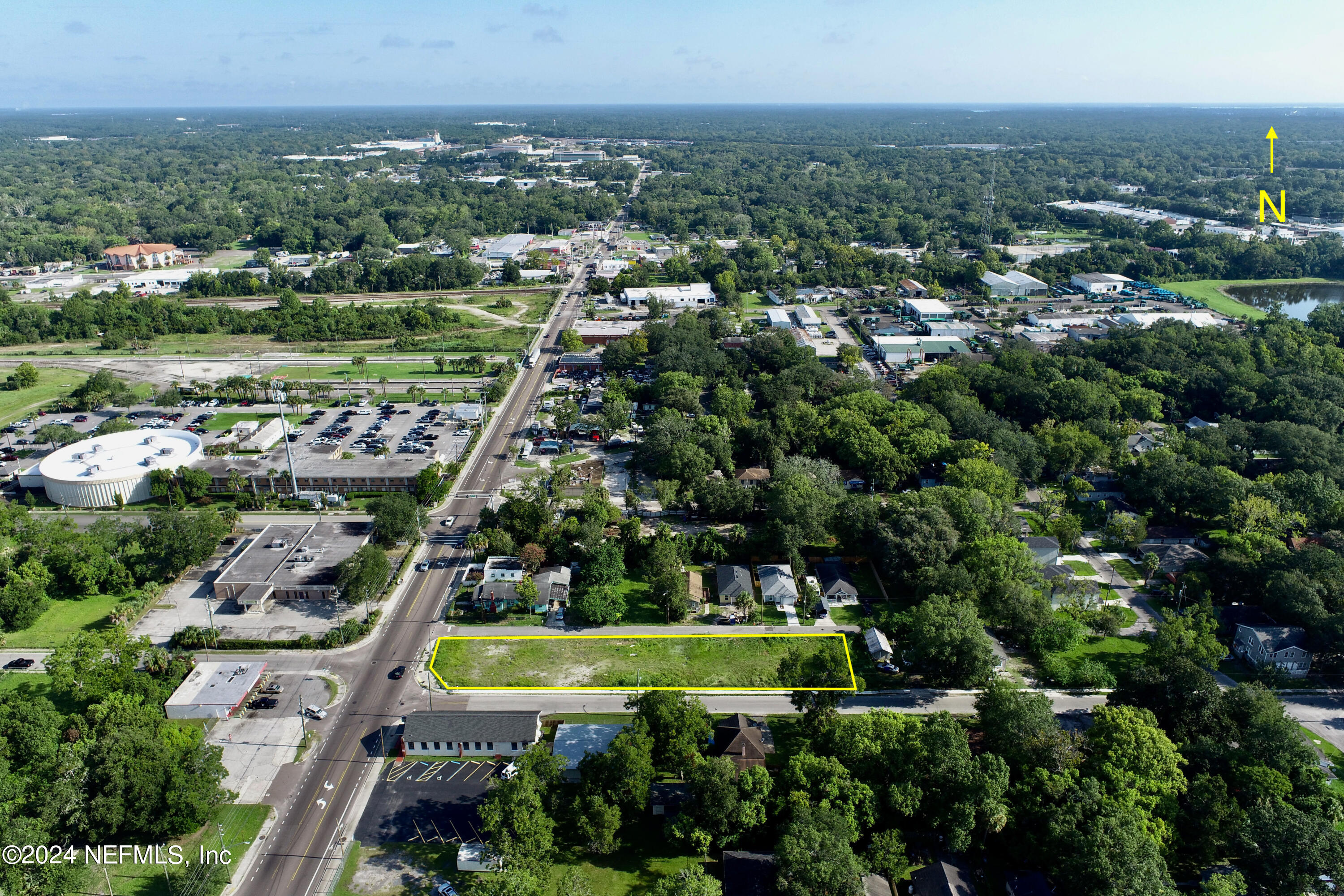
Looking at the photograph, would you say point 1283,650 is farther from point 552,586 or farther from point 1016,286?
point 1016,286

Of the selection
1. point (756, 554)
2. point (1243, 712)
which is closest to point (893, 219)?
point (756, 554)

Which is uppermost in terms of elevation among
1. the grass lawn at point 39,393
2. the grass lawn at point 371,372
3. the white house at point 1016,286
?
the white house at point 1016,286

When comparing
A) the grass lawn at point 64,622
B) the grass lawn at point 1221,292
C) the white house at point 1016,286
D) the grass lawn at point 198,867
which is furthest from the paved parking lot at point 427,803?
the grass lawn at point 1221,292

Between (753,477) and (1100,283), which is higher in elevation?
(1100,283)

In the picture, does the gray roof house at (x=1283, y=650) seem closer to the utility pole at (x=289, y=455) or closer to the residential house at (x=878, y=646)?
the residential house at (x=878, y=646)

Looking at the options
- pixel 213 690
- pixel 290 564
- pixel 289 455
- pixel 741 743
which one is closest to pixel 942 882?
pixel 741 743

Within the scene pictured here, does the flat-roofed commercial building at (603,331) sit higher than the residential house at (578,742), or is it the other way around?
the flat-roofed commercial building at (603,331)
